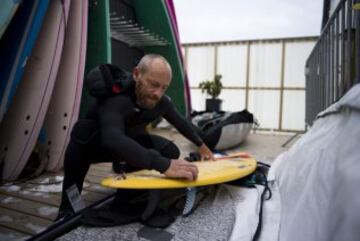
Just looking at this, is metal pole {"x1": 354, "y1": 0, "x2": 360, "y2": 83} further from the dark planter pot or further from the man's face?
the dark planter pot

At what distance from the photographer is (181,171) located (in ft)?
3.78

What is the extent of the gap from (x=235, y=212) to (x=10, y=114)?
1.59 m

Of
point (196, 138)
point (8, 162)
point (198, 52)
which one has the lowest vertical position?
point (8, 162)

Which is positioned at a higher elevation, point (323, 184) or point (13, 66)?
point (13, 66)

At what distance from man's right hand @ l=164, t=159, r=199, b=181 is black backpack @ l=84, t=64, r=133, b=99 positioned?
0.39 metres

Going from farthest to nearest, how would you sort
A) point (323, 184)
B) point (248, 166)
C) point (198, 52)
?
point (198, 52) < point (248, 166) < point (323, 184)

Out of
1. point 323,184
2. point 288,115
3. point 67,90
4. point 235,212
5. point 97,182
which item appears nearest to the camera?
point 323,184

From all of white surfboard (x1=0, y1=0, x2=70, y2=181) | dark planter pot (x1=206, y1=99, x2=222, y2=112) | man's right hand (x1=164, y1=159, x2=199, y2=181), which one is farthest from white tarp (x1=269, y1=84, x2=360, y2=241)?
dark planter pot (x1=206, y1=99, x2=222, y2=112)

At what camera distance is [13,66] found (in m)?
1.77

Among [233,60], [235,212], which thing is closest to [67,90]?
[235,212]

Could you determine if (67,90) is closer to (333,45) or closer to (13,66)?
(13,66)

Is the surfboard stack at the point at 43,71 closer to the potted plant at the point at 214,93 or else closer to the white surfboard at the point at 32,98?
the white surfboard at the point at 32,98

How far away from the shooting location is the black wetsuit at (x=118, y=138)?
111cm

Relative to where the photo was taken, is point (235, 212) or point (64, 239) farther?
point (235, 212)
